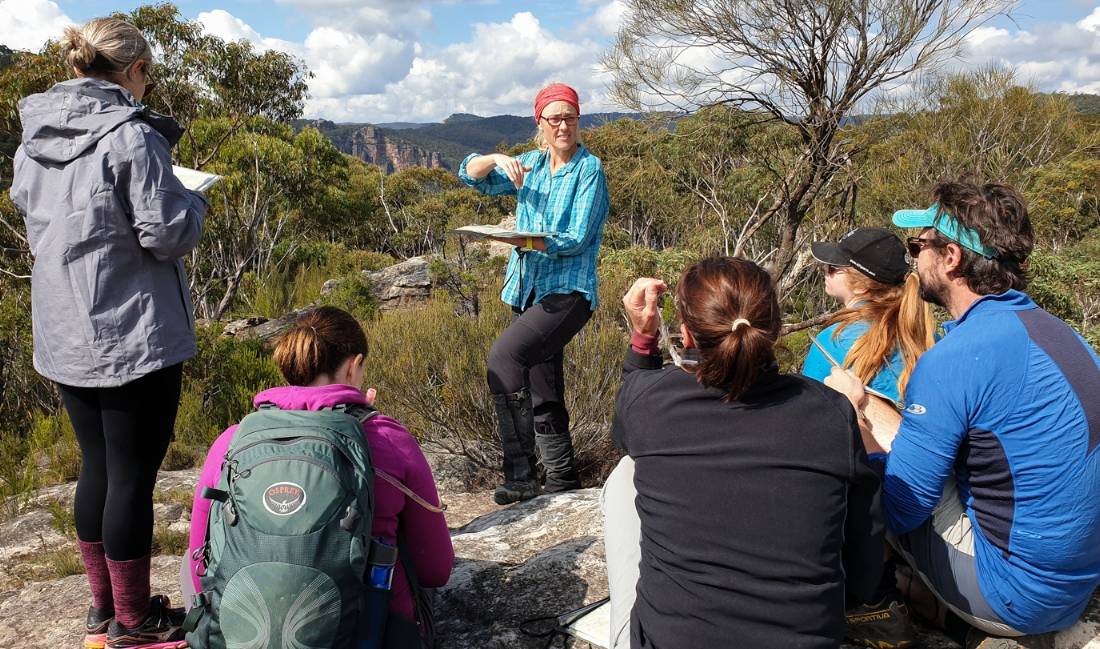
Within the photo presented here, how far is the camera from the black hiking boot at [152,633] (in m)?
→ 2.03

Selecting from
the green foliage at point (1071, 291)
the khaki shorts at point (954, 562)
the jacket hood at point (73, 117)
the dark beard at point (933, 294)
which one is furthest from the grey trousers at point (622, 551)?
the green foliage at point (1071, 291)

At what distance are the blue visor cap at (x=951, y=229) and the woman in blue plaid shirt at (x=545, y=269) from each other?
3.95ft

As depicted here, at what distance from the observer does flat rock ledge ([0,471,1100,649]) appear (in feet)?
6.73

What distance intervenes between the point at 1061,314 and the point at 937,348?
721 cm

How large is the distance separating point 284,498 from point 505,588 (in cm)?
102

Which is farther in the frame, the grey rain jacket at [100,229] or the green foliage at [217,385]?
the green foliage at [217,385]

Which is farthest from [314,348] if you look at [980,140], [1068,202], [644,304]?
[980,140]

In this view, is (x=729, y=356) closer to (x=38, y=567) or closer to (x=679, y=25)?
(x=38, y=567)

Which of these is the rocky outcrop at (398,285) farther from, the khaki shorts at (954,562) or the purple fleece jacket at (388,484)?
the khaki shorts at (954,562)

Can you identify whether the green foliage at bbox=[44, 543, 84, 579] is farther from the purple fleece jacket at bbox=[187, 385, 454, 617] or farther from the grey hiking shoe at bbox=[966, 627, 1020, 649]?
the grey hiking shoe at bbox=[966, 627, 1020, 649]

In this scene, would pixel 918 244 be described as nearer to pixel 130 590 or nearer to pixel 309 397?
pixel 309 397

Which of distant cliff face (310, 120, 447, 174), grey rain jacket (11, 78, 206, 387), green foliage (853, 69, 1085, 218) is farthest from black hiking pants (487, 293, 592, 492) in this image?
distant cliff face (310, 120, 447, 174)

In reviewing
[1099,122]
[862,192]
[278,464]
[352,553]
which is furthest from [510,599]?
Answer: [1099,122]

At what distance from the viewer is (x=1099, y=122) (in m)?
18.5
